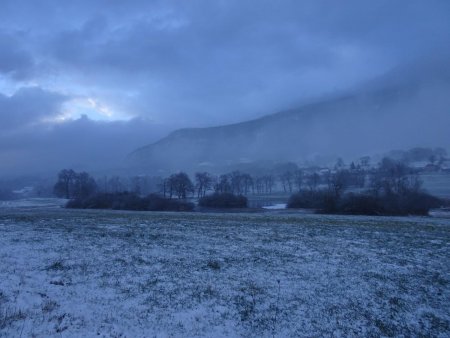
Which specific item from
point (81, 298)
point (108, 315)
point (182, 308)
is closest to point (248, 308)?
point (182, 308)

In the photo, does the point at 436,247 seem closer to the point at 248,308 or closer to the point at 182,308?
the point at 248,308

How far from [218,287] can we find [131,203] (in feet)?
220

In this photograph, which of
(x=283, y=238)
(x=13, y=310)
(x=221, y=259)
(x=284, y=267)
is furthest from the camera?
(x=283, y=238)

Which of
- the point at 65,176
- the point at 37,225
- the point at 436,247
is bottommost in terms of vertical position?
the point at 436,247

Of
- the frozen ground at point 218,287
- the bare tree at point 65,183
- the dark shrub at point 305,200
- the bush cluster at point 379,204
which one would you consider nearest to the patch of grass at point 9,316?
the frozen ground at point 218,287

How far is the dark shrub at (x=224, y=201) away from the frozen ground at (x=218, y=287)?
199 ft

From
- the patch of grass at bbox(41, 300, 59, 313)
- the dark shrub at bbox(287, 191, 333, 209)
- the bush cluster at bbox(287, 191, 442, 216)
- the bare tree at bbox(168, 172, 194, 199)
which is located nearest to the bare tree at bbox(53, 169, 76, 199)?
the bare tree at bbox(168, 172, 194, 199)

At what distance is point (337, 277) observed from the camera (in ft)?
50.2

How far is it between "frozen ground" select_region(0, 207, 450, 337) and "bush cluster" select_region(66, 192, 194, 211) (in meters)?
51.5

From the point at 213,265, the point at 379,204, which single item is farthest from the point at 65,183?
the point at 213,265

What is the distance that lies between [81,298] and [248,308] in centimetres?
635

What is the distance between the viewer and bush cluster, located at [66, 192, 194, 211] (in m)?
74.4

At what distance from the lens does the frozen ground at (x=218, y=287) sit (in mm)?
10539

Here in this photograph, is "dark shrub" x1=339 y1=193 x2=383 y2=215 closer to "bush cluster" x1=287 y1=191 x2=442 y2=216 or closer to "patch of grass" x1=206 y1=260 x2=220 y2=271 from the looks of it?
"bush cluster" x1=287 y1=191 x2=442 y2=216
